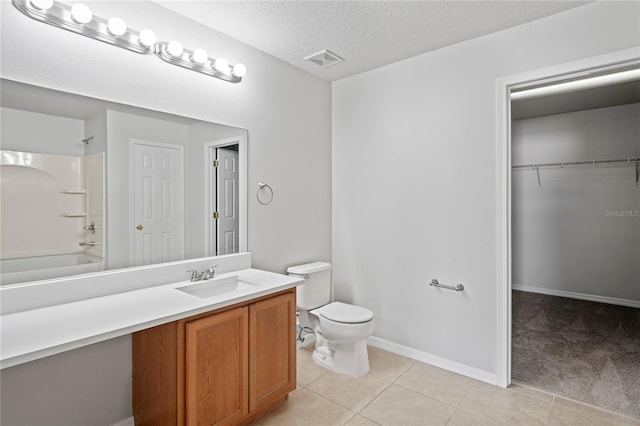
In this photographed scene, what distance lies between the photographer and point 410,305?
9.09 ft

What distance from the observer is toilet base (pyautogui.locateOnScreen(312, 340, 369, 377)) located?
8.13 feet

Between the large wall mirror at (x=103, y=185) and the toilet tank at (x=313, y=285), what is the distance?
623 millimetres

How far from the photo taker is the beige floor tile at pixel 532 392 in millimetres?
2160

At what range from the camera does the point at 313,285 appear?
2.79 m

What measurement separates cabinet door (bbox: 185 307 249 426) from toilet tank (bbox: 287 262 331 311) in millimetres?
939

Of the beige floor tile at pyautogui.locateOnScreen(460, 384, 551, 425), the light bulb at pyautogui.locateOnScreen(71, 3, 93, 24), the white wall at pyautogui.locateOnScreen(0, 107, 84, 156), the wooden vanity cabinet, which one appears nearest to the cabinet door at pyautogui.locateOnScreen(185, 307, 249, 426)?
the wooden vanity cabinet

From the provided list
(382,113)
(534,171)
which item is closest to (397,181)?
(382,113)

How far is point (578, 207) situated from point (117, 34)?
488 cm

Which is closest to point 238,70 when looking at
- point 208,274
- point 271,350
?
point 208,274

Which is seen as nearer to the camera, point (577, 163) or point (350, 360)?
point (350, 360)

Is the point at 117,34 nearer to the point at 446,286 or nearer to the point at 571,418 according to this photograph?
the point at 446,286

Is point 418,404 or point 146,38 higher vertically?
point 146,38

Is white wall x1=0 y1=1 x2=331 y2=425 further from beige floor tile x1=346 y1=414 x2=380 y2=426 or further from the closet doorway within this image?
the closet doorway

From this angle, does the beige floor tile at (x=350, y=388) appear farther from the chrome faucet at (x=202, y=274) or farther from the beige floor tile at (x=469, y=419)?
the chrome faucet at (x=202, y=274)
